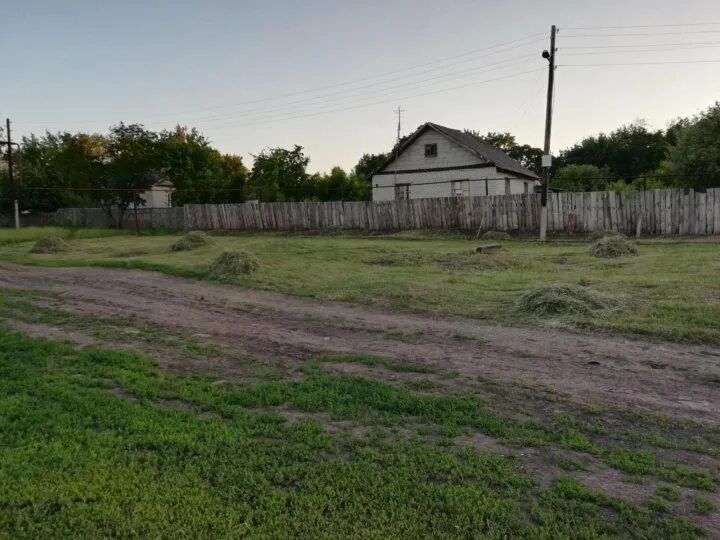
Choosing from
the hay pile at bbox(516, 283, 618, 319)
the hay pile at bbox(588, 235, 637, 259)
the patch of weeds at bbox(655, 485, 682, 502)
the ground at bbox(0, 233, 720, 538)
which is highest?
the hay pile at bbox(588, 235, 637, 259)

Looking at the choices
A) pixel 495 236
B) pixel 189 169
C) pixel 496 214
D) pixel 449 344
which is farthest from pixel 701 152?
pixel 189 169

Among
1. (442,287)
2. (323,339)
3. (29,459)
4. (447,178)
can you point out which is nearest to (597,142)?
(447,178)

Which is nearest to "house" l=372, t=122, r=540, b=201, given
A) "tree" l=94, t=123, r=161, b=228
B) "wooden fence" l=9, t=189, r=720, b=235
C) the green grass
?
"wooden fence" l=9, t=189, r=720, b=235

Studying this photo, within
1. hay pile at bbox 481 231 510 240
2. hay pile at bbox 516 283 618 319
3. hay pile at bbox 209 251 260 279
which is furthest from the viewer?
hay pile at bbox 481 231 510 240

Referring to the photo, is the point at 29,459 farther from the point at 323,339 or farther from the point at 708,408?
the point at 708,408

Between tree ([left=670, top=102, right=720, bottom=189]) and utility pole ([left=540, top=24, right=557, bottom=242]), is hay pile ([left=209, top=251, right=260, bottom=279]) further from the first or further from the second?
tree ([left=670, top=102, right=720, bottom=189])

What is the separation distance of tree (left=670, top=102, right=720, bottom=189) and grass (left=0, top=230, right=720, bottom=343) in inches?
343

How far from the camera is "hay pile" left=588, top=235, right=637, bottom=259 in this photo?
13967 mm

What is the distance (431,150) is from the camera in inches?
1342

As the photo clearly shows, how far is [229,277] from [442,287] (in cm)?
448

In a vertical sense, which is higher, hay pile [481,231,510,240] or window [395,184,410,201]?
window [395,184,410,201]

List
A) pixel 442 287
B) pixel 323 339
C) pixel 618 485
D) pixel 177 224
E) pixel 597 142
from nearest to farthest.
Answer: pixel 618 485 → pixel 323 339 → pixel 442 287 → pixel 177 224 → pixel 597 142

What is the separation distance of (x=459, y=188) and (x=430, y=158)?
9.14 feet

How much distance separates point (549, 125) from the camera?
20.9m
